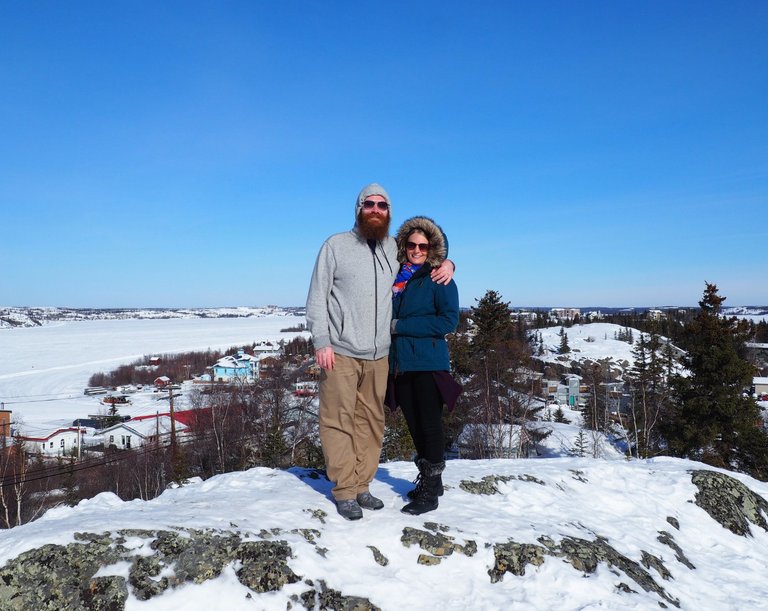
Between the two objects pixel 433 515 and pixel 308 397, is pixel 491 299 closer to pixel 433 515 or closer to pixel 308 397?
pixel 308 397

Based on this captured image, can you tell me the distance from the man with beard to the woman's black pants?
0.64 ft

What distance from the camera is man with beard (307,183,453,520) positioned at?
391 cm

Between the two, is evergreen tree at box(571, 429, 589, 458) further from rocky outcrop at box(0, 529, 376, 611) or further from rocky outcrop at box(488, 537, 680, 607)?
rocky outcrop at box(0, 529, 376, 611)

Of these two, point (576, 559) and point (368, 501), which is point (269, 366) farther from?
point (576, 559)

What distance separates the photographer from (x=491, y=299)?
31.1 meters

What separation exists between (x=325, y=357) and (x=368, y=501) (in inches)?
55.3

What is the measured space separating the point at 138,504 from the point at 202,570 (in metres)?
2.03

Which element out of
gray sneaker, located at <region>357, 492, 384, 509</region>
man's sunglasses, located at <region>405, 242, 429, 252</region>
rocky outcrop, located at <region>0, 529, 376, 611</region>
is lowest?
gray sneaker, located at <region>357, 492, 384, 509</region>

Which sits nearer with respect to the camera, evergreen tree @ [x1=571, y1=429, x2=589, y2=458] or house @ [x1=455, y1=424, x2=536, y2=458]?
house @ [x1=455, y1=424, x2=536, y2=458]

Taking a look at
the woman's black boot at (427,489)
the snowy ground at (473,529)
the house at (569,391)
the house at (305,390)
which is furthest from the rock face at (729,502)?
the house at (569,391)

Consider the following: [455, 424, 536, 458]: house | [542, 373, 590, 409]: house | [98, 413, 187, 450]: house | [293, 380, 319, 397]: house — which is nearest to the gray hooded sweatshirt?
[455, 424, 536, 458]: house

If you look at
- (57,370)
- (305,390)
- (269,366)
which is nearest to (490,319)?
(305,390)

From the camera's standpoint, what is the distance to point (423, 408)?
407 centimetres

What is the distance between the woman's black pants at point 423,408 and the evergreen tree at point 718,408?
20485mm
